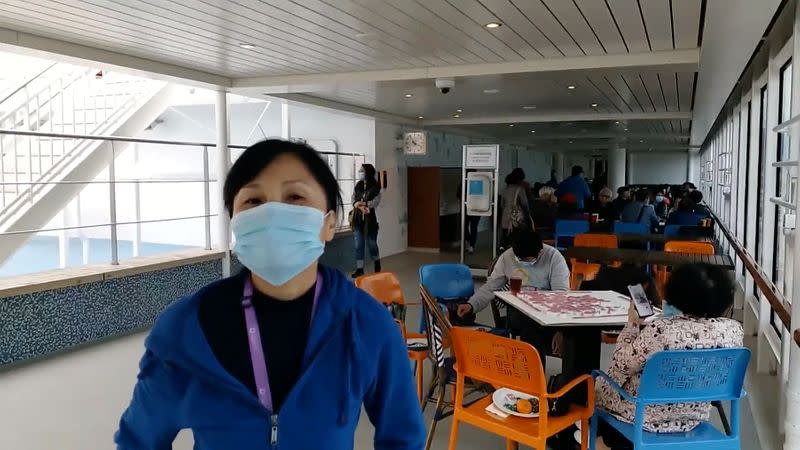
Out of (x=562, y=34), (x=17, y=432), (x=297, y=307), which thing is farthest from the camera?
(x=562, y=34)

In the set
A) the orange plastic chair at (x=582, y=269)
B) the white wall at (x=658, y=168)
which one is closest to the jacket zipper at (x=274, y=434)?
the orange plastic chair at (x=582, y=269)

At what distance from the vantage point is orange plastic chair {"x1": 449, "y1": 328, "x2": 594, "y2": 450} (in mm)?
2490

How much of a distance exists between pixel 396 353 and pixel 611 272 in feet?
11.1

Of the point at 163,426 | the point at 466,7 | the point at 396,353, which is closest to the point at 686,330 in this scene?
the point at 396,353

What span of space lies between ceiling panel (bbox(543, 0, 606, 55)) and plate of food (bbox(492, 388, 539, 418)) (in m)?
2.47

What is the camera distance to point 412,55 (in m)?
5.56

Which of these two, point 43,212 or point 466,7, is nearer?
→ point 466,7

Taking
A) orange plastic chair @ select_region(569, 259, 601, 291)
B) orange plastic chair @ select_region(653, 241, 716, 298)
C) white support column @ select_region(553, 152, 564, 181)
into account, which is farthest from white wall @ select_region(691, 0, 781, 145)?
white support column @ select_region(553, 152, 564, 181)

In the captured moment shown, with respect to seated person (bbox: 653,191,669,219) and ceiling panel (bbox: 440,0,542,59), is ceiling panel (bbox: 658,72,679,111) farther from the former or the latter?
seated person (bbox: 653,191,669,219)

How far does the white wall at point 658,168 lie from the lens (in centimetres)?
2886

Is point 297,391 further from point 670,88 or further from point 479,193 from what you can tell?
point 670,88

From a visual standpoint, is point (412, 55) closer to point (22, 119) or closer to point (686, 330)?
point (686, 330)

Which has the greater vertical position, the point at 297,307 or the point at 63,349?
the point at 297,307

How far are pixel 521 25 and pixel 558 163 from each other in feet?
77.6
